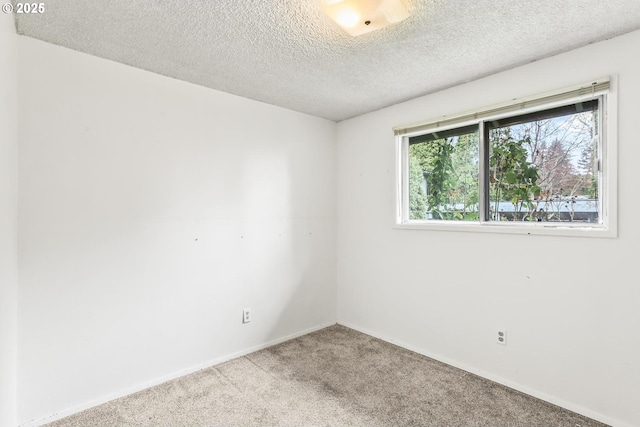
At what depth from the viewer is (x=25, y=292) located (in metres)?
1.88

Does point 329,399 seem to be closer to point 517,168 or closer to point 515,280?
point 515,280

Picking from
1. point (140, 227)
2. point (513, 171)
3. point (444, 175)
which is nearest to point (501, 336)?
point (513, 171)

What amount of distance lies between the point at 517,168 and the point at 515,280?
816mm

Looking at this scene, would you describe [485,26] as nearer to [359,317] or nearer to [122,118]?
[122,118]

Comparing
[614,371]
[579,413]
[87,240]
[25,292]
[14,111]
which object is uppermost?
[14,111]

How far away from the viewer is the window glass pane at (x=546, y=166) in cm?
211

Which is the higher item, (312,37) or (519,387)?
(312,37)

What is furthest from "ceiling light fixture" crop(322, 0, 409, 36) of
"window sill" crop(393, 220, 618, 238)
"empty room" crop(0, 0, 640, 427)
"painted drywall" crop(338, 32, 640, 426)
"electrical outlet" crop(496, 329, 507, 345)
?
"electrical outlet" crop(496, 329, 507, 345)

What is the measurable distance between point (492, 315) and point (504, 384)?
47cm

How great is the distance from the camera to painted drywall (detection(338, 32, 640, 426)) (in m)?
1.88

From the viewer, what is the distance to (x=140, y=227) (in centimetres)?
230

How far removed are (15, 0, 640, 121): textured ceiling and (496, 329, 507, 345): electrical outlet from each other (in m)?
1.87

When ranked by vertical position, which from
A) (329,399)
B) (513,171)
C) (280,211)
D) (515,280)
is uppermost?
(513,171)

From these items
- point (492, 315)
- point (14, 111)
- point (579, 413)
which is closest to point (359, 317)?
point (492, 315)
